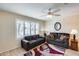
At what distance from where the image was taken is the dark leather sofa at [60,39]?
171 cm

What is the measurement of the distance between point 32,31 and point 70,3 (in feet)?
3.03

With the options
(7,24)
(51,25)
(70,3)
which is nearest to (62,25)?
(51,25)

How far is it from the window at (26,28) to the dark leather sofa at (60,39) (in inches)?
13.1

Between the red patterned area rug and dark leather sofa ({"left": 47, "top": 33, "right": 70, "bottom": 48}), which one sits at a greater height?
dark leather sofa ({"left": 47, "top": 33, "right": 70, "bottom": 48})

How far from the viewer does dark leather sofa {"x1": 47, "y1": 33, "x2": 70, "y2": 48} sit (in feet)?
5.63

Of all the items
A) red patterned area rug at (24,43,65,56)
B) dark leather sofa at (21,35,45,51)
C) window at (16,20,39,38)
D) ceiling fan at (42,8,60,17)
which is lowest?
red patterned area rug at (24,43,65,56)

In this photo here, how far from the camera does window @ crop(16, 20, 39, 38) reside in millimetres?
1721

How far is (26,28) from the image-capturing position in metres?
1.77

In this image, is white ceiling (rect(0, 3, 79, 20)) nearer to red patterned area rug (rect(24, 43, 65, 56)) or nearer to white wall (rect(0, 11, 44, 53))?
white wall (rect(0, 11, 44, 53))

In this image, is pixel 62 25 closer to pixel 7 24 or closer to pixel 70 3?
pixel 70 3

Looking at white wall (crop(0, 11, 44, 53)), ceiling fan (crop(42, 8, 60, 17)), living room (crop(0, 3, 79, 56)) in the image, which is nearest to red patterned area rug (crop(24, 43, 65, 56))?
living room (crop(0, 3, 79, 56))

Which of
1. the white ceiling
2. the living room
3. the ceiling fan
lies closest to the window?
the living room

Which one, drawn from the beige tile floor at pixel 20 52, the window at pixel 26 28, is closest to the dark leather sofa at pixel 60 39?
the beige tile floor at pixel 20 52

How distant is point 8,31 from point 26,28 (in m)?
0.35
